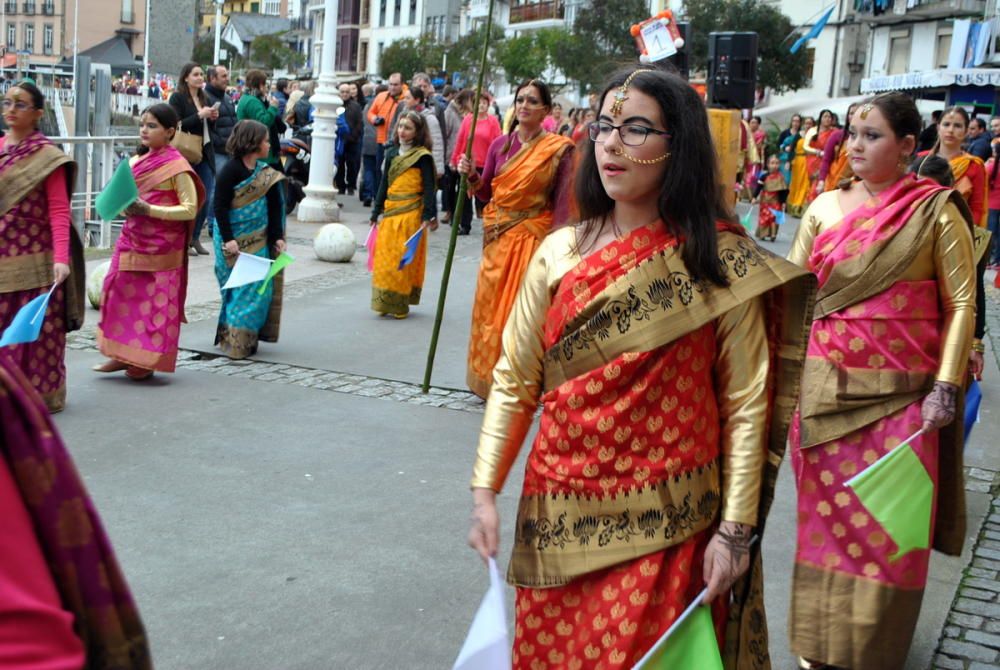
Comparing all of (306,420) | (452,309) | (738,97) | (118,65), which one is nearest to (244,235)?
(306,420)

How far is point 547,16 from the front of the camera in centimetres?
6781

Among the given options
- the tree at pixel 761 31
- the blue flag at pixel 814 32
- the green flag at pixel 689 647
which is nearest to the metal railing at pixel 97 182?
the green flag at pixel 689 647

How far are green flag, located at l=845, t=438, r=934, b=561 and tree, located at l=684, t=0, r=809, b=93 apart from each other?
39992 mm

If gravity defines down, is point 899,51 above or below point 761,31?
below

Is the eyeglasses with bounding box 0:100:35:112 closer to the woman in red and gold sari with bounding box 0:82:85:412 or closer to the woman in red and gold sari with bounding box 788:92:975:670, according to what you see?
the woman in red and gold sari with bounding box 0:82:85:412

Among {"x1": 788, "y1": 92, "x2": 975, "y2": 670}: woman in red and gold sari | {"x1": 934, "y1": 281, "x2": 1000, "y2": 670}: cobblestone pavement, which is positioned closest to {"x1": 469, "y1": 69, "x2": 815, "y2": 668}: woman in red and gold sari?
{"x1": 788, "y1": 92, "x2": 975, "y2": 670}: woman in red and gold sari

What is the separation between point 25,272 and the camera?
6.75 meters

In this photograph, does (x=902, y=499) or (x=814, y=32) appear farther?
(x=814, y=32)

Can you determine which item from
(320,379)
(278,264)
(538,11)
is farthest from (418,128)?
(538,11)

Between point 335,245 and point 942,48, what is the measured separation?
34.0 m

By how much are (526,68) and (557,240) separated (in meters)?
48.6

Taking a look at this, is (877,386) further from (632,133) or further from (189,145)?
(189,145)

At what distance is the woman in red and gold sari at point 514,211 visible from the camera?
766 cm

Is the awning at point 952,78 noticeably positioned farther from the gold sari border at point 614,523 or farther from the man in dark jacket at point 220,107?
the gold sari border at point 614,523
